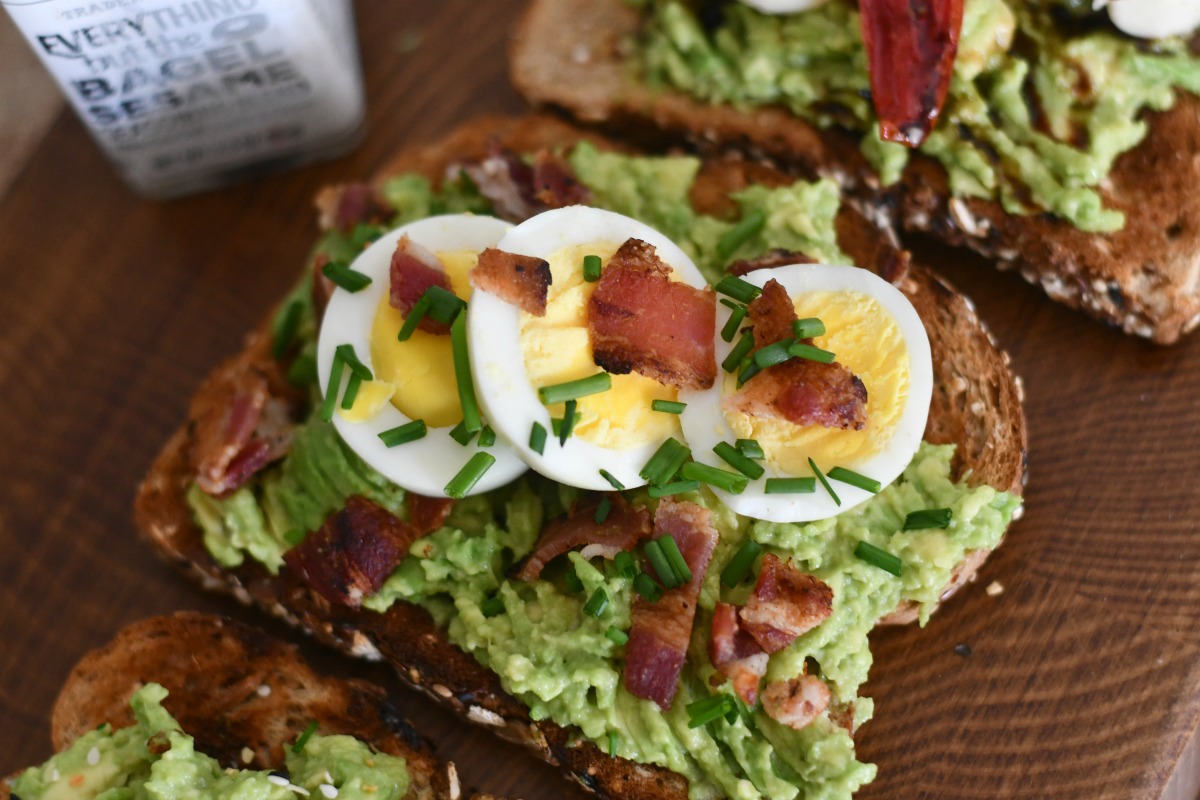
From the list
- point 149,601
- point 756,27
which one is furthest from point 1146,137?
point 149,601


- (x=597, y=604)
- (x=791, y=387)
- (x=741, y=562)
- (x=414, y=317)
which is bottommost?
(x=741, y=562)

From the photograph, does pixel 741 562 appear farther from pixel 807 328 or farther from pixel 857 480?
pixel 807 328

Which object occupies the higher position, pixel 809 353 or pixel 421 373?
pixel 421 373

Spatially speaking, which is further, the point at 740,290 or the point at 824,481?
the point at 740,290

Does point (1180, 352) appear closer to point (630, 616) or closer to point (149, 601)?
point (630, 616)

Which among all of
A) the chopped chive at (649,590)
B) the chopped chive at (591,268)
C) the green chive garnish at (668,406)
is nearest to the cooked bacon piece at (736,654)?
the chopped chive at (649,590)

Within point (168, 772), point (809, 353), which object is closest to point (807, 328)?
point (809, 353)

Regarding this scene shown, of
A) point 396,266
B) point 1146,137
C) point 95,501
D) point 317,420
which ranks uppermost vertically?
point 396,266
